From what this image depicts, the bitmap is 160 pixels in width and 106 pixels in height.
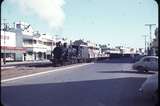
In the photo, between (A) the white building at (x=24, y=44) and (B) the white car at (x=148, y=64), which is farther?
(A) the white building at (x=24, y=44)

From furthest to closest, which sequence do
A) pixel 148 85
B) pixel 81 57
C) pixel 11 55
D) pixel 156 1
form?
1. pixel 11 55
2. pixel 81 57
3. pixel 148 85
4. pixel 156 1

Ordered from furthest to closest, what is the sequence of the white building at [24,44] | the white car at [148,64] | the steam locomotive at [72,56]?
the white building at [24,44], the steam locomotive at [72,56], the white car at [148,64]

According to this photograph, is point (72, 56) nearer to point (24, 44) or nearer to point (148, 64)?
point (148, 64)

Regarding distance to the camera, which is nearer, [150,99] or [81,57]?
[150,99]

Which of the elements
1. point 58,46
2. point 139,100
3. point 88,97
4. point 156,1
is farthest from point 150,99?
point 58,46

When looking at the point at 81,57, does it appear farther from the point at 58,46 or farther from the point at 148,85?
the point at 148,85

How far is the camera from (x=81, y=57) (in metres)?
61.8

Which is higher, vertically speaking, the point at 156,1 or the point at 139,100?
the point at 156,1

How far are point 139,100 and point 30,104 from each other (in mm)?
3787

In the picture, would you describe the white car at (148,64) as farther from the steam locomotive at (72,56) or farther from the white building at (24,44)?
the white building at (24,44)

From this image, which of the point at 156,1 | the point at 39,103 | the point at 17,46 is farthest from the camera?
the point at 17,46

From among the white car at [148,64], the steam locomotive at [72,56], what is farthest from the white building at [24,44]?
the white car at [148,64]

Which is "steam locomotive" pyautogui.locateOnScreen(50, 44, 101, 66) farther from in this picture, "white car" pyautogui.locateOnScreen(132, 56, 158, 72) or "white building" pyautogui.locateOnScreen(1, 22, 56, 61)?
"white building" pyautogui.locateOnScreen(1, 22, 56, 61)

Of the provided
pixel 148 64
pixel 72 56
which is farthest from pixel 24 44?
pixel 148 64
